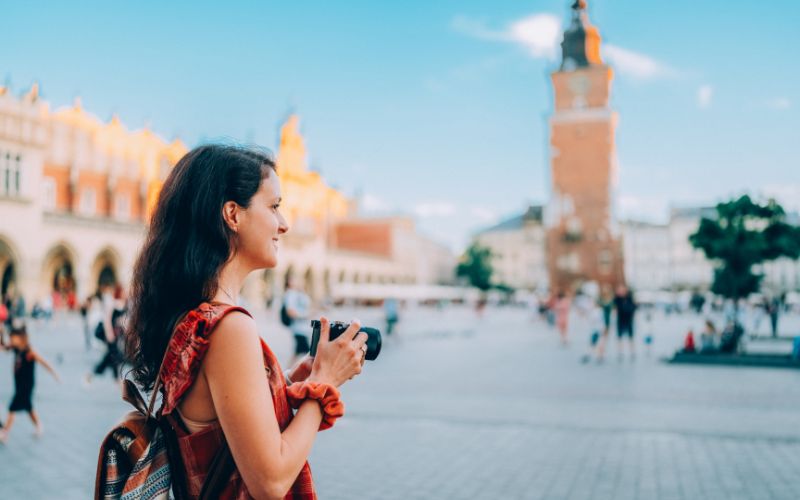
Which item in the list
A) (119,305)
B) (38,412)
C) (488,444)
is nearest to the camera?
(488,444)

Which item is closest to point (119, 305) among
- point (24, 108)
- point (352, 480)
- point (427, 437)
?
point (427, 437)

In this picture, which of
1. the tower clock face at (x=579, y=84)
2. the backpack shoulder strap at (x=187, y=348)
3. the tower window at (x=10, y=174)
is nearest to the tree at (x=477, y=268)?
the tower clock face at (x=579, y=84)

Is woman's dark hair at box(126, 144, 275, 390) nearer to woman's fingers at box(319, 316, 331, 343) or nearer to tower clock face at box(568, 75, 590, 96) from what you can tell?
woman's fingers at box(319, 316, 331, 343)

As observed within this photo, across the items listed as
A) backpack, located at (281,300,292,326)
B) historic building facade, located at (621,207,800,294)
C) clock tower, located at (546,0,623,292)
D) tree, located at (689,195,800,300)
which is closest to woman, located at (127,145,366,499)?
backpack, located at (281,300,292,326)

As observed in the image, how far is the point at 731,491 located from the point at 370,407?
4.87 metres

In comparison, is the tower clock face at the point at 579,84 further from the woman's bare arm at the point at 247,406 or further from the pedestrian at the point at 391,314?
the woman's bare arm at the point at 247,406

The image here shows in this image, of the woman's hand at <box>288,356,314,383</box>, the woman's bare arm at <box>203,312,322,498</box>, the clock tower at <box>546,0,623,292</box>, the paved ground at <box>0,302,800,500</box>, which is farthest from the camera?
the clock tower at <box>546,0,623,292</box>

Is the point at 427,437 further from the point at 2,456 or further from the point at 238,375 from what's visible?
the point at 238,375

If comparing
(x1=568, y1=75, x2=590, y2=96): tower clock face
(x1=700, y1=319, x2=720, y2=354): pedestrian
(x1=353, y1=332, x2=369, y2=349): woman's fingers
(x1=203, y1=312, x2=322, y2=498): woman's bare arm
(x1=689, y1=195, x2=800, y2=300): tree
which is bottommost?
(x1=700, y1=319, x2=720, y2=354): pedestrian

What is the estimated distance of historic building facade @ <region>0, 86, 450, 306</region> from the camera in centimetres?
3136

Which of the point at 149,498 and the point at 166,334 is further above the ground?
the point at 166,334

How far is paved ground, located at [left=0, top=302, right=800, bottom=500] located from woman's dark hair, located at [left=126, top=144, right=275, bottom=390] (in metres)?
4.03

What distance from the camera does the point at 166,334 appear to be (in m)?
1.70

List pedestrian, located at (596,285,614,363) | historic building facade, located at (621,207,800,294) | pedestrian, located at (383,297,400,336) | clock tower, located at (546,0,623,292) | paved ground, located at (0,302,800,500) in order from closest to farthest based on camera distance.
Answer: paved ground, located at (0,302,800,500) < pedestrian, located at (596,285,614,363) < pedestrian, located at (383,297,400,336) < clock tower, located at (546,0,623,292) < historic building facade, located at (621,207,800,294)
